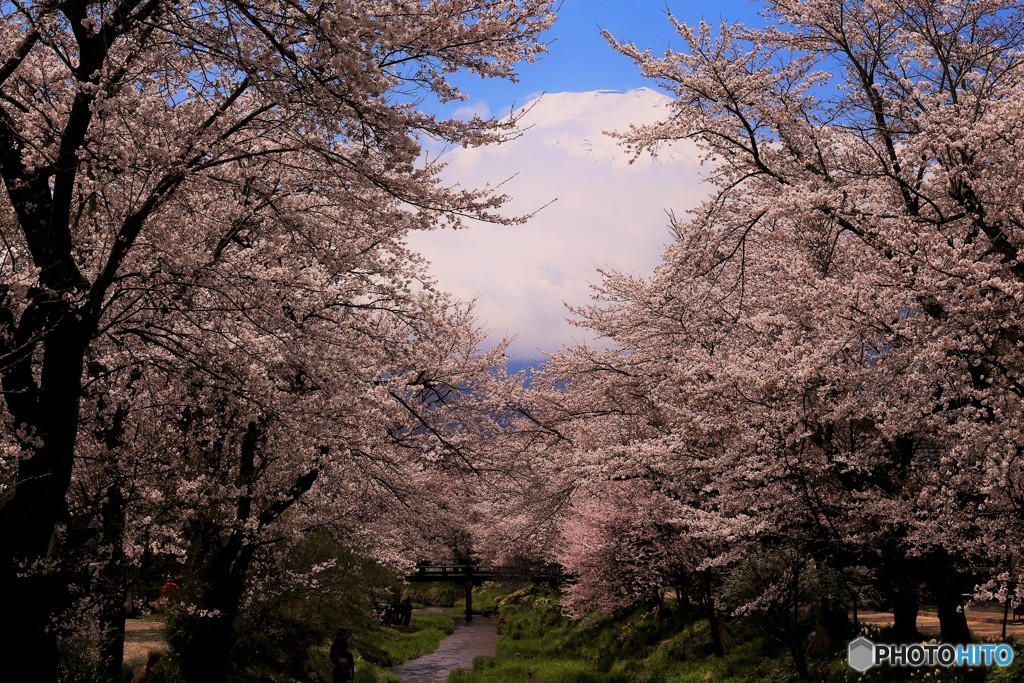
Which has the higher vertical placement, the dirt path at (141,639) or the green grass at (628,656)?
the dirt path at (141,639)

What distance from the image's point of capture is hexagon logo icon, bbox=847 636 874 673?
1267 cm

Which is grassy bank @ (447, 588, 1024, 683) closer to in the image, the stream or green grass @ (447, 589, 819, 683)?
green grass @ (447, 589, 819, 683)

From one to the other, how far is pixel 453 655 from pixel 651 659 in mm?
11940

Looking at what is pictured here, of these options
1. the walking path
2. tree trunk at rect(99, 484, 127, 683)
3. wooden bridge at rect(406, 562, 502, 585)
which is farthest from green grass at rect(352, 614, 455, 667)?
the walking path

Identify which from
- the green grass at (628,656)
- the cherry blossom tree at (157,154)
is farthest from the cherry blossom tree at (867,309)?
the cherry blossom tree at (157,154)

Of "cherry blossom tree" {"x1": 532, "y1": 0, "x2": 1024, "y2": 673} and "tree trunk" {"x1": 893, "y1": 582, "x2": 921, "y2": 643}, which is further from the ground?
"cherry blossom tree" {"x1": 532, "y1": 0, "x2": 1024, "y2": 673}

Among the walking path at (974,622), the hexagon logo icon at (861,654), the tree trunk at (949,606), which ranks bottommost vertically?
the walking path at (974,622)

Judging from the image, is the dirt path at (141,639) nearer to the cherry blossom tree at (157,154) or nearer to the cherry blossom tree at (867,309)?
the cherry blossom tree at (157,154)

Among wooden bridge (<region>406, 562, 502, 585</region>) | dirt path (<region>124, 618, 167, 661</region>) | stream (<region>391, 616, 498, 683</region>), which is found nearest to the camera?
dirt path (<region>124, 618, 167, 661</region>)

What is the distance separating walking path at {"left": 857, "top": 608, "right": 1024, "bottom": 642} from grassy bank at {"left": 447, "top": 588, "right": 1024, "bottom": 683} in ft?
9.05

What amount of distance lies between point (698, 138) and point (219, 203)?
7365 millimetres

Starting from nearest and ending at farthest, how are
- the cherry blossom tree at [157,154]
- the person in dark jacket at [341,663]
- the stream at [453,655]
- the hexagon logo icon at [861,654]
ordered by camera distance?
the cherry blossom tree at [157,154] < the hexagon logo icon at [861,654] < the person in dark jacket at [341,663] < the stream at [453,655]

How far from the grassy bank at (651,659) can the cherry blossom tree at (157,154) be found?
379 inches

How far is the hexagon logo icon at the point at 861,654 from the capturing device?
41.6 feet
